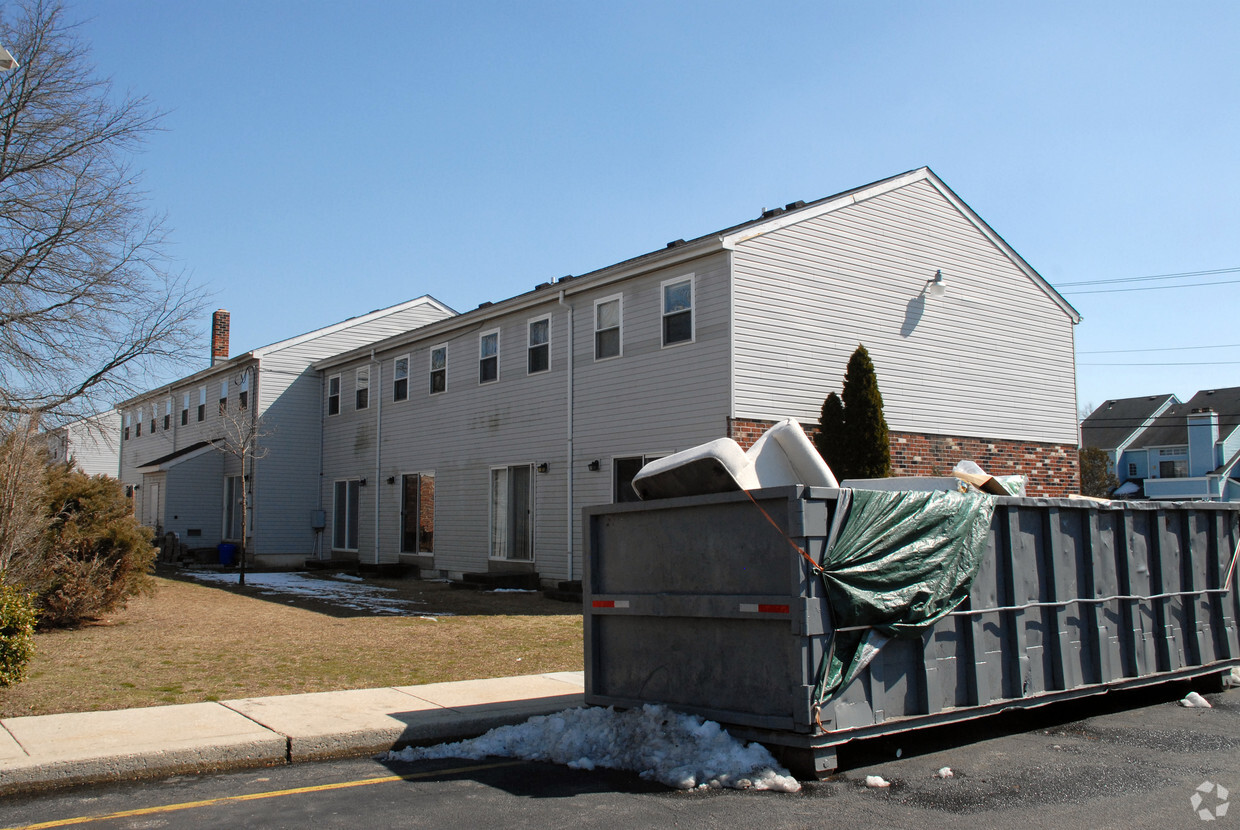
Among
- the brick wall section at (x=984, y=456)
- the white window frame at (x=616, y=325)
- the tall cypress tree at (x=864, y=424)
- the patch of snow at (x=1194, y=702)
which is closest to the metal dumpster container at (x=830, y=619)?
the patch of snow at (x=1194, y=702)

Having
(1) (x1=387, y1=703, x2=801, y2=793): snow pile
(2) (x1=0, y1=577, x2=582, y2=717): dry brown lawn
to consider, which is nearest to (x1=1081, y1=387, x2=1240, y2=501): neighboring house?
(2) (x1=0, y1=577, x2=582, y2=717): dry brown lawn

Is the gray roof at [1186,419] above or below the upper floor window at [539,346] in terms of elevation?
above

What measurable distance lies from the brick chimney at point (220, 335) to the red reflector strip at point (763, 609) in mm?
32228

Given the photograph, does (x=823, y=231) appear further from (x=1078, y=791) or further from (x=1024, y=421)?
(x=1078, y=791)

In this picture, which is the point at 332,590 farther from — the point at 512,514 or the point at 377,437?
the point at 377,437

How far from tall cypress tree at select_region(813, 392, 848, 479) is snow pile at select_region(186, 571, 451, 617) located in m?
6.77

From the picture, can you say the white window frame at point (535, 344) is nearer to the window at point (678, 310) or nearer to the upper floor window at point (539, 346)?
the upper floor window at point (539, 346)

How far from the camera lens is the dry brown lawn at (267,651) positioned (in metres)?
8.63

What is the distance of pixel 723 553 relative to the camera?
259 inches

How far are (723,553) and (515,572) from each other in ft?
46.1

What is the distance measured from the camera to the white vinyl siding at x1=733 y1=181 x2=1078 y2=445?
16.6 meters

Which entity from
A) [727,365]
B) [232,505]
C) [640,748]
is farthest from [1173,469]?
[640,748]

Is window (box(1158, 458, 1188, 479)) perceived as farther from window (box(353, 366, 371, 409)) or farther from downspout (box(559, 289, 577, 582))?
downspout (box(559, 289, 577, 582))

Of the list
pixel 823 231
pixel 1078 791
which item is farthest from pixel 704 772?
pixel 823 231
